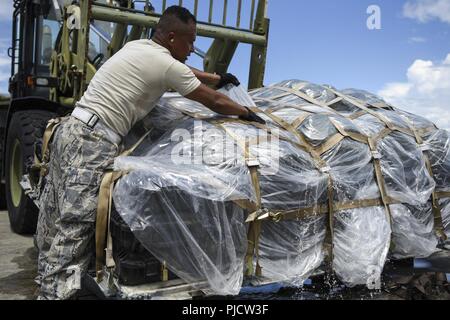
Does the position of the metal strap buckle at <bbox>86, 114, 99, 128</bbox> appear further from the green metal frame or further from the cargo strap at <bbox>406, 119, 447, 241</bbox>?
the cargo strap at <bbox>406, 119, 447, 241</bbox>

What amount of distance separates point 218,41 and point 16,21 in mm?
2576

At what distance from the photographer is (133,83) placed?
255cm

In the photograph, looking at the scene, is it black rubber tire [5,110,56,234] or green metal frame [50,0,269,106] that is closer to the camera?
green metal frame [50,0,269,106]

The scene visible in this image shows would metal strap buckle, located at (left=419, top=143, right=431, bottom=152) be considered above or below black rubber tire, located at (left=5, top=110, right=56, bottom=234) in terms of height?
above

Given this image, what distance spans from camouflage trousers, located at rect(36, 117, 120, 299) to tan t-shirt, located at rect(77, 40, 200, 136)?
0.10 m

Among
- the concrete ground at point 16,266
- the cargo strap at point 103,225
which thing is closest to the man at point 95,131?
the cargo strap at point 103,225

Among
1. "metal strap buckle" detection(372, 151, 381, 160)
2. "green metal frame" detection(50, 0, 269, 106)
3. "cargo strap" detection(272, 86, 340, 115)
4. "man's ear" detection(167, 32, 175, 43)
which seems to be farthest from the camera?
"green metal frame" detection(50, 0, 269, 106)

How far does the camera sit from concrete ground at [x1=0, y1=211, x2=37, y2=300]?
3.02 meters

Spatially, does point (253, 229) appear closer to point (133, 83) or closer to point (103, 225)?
point (103, 225)

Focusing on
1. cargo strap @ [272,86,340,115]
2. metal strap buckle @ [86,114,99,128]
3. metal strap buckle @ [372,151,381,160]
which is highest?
cargo strap @ [272,86,340,115]

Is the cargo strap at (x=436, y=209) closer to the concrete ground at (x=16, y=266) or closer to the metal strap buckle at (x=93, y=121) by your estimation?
the metal strap buckle at (x=93, y=121)

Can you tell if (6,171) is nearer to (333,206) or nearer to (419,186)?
(333,206)

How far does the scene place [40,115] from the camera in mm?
4547

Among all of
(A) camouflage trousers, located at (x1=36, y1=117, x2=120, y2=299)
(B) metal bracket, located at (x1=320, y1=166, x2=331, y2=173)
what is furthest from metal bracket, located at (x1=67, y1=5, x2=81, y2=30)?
(B) metal bracket, located at (x1=320, y1=166, x2=331, y2=173)
